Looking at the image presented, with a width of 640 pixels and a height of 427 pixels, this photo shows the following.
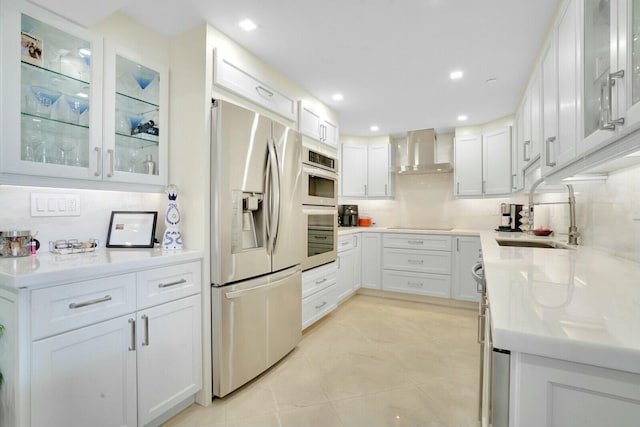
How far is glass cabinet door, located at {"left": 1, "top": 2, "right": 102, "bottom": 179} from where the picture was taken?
130 centimetres

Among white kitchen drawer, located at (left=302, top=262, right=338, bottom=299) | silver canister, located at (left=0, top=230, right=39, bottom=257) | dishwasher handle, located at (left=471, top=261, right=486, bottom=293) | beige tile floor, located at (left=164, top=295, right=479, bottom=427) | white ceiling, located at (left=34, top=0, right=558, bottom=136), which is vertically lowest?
beige tile floor, located at (left=164, top=295, right=479, bottom=427)

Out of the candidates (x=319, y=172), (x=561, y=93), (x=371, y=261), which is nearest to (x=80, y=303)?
(x=319, y=172)

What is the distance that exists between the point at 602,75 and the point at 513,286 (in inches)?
30.9

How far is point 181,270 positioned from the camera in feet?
5.33

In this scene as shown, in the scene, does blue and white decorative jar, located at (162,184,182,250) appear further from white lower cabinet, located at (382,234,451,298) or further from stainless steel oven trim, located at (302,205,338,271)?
white lower cabinet, located at (382,234,451,298)

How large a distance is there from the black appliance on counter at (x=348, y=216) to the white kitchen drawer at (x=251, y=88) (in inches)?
87.1

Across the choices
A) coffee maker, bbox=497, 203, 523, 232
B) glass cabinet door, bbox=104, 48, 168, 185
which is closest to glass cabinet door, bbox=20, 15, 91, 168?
glass cabinet door, bbox=104, 48, 168, 185

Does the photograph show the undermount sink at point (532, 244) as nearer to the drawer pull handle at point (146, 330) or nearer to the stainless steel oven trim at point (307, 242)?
the stainless steel oven trim at point (307, 242)

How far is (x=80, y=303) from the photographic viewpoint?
1226 millimetres

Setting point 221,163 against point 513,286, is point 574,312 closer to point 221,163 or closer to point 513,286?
point 513,286

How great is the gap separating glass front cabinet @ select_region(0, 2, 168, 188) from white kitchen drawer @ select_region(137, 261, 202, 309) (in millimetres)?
599

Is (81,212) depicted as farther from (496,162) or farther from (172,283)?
(496,162)

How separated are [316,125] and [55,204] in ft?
6.90

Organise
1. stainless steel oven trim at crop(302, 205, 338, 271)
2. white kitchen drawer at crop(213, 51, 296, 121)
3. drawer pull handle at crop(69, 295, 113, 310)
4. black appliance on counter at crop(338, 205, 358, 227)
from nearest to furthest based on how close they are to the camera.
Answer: drawer pull handle at crop(69, 295, 113, 310)
white kitchen drawer at crop(213, 51, 296, 121)
stainless steel oven trim at crop(302, 205, 338, 271)
black appliance on counter at crop(338, 205, 358, 227)
